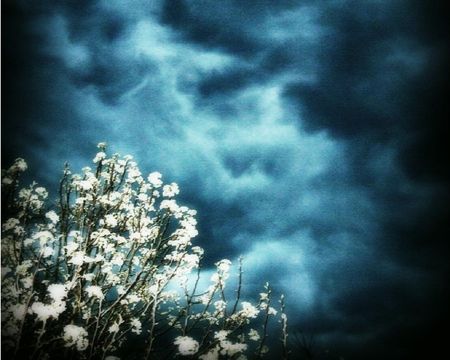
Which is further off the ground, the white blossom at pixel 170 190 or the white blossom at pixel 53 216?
the white blossom at pixel 170 190

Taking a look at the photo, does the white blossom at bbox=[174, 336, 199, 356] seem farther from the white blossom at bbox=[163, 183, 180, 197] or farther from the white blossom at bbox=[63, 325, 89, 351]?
the white blossom at bbox=[163, 183, 180, 197]

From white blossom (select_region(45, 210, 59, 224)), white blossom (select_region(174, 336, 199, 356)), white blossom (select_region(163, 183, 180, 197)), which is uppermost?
white blossom (select_region(163, 183, 180, 197))

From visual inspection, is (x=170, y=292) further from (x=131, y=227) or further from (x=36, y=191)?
(x=36, y=191)

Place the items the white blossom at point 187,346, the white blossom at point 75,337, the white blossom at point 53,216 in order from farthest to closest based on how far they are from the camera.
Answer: the white blossom at point 53,216 < the white blossom at point 75,337 < the white blossom at point 187,346

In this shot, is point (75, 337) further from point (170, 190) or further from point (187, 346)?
point (170, 190)

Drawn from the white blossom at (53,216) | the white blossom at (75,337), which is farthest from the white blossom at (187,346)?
the white blossom at (53,216)

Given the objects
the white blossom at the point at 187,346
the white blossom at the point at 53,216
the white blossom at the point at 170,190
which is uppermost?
A: the white blossom at the point at 170,190

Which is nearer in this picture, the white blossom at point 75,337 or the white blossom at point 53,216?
the white blossom at point 75,337

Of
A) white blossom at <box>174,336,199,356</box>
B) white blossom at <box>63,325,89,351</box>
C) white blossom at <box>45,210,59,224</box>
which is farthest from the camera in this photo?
white blossom at <box>45,210,59,224</box>

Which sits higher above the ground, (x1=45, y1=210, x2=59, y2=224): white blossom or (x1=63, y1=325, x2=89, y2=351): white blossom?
(x1=45, y1=210, x2=59, y2=224): white blossom

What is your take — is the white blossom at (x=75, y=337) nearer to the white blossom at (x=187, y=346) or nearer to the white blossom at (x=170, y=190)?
Answer: the white blossom at (x=187, y=346)

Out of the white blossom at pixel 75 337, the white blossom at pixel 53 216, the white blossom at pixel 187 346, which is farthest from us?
the white blossom at pixel 53 216

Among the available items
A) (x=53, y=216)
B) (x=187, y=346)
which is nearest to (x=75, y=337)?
(x=187, y=346)

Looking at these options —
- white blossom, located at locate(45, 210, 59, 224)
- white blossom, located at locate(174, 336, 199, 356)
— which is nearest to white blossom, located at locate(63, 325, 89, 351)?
white blossom, located at locate(174, 336, 199, 356)
